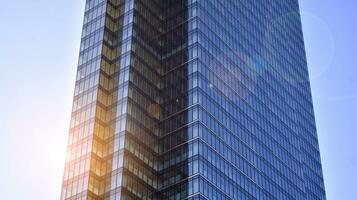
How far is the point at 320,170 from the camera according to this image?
143875mm

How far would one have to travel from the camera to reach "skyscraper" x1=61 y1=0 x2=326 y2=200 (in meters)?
102

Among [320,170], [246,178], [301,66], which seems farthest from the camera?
[301,66]

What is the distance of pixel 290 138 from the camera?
135 meters

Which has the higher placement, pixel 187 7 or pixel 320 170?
pixel 187 7

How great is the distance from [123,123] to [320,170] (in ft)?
187

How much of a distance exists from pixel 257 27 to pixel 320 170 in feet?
111

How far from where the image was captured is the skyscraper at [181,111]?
4023 inches

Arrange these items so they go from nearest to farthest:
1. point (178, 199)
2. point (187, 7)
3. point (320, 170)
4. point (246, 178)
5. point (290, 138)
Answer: point (178, 199)
point (246, 178)
point (187, 7)
point (290, 138)
point (320, 170)

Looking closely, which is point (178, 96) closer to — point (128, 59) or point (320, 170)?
point (128, 59)

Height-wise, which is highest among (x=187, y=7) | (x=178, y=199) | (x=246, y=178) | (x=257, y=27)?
(x=257, y=27)

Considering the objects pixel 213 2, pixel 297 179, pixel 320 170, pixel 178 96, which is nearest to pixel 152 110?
pixel 178 96

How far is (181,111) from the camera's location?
110 meters

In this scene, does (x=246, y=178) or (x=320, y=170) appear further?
(x=320, y=170)

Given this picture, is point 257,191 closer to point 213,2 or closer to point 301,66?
point 213,2
